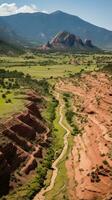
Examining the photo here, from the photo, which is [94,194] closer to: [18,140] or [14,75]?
[18,140]

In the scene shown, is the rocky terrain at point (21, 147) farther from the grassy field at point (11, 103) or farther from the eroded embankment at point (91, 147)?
the eroded embankment at point (91, 147)

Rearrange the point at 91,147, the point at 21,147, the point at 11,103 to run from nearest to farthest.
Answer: the point at 21,147, the point at 91,147, the point at 11,103

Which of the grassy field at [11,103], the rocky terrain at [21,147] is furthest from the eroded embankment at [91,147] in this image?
the grassy field at [11,103]

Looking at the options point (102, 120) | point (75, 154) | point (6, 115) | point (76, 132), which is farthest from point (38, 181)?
point (102, 120)

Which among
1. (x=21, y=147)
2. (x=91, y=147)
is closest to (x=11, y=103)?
(x=91, y=147)

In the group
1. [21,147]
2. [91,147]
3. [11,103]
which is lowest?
[91,147]

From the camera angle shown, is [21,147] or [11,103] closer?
[21,147]

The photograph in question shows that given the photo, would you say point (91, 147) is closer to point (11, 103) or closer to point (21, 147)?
point (21, 147)
